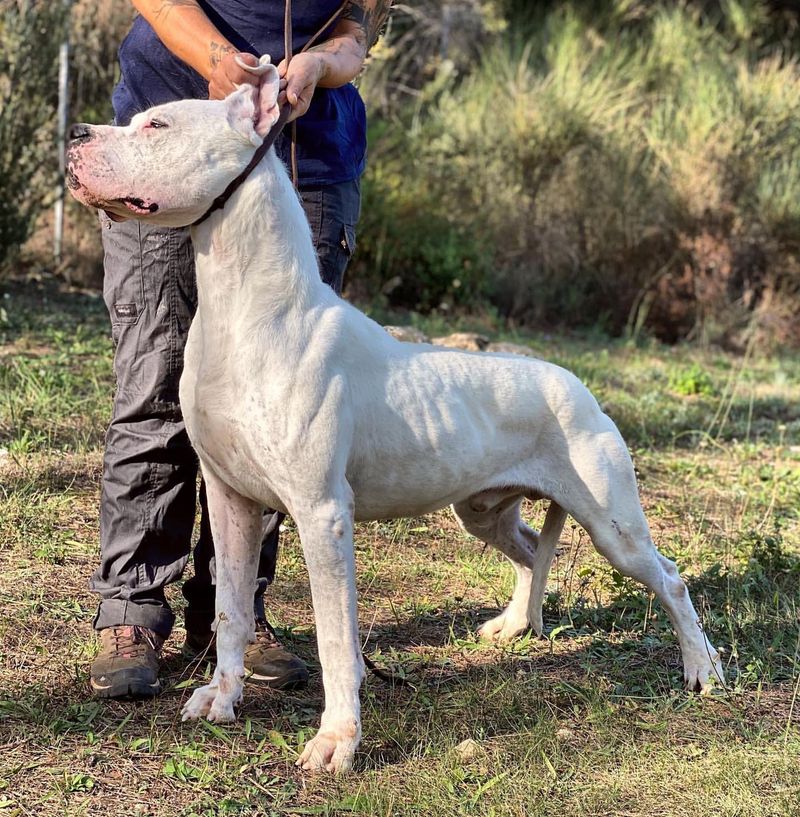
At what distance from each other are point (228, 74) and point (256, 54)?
0.43 metres

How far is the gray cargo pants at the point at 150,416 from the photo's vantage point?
314 cm

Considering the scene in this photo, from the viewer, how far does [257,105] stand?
259 centimetres

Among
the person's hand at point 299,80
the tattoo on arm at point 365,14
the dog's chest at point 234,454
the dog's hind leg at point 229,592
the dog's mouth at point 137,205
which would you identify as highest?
the tattoo on arm at point 365,14

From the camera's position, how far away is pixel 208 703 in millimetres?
2936

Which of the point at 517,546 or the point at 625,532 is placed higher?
the point at 625,532

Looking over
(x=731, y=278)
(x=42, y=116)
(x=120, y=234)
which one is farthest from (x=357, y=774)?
(x=731, y=278)

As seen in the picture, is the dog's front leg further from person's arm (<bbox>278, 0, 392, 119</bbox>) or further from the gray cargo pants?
person's arm (<bbox>278, 0, 392, 119</bbox>)

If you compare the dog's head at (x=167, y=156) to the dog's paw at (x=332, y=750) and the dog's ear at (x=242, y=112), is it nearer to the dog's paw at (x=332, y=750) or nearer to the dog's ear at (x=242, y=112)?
the dog's ear at (x=242, y=112)

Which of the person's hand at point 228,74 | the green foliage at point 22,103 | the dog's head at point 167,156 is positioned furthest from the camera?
the green foliage at point 22,103

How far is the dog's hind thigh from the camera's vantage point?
3.48 meters

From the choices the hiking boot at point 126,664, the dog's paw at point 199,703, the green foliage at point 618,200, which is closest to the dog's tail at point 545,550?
the dog's paw at point 199,703

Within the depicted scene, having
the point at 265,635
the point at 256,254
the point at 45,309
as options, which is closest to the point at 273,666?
the point at 265,635

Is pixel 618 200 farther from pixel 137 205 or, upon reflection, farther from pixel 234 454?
pixel 137 205

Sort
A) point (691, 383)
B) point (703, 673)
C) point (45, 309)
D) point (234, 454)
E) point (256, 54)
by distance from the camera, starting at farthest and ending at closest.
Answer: point (45, 309), point (691, 383), point (703, 673), point (256, 54), point (234, 454)
